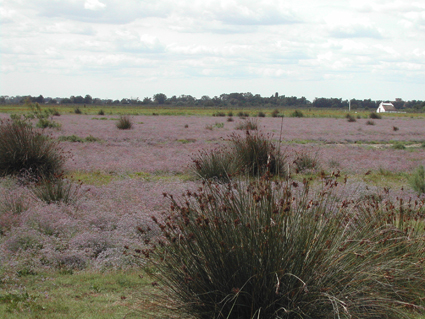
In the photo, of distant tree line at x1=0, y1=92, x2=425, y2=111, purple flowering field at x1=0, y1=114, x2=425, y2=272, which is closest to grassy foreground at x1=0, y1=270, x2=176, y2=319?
purple flowering field at x1=0, y1=114, x2=425, y2=272

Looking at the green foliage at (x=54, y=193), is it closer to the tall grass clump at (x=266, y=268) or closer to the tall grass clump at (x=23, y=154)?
the tall grass clump at (x=23, y=154)

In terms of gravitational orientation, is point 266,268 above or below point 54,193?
above

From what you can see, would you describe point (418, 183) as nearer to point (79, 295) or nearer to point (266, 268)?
point (266, 268)

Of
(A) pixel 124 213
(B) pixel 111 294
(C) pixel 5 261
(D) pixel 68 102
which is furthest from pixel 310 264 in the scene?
(D) pixel 68 102

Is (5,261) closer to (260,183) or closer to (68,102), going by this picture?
(260,183)

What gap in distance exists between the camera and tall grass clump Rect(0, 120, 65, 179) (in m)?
11.4

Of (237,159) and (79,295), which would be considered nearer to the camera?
(79,295)

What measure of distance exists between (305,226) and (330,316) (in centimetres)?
79

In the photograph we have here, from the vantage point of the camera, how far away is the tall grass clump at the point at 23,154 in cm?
1135

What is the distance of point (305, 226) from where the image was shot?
12.9 ft

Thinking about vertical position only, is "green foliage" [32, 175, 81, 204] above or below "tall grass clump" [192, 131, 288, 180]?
below

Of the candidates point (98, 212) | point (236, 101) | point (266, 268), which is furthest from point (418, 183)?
point (236, 101)

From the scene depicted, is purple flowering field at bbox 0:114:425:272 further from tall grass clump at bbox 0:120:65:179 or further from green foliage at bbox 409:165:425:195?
tall grass clump at bbox 0:120:65:179

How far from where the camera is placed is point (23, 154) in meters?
11.4
